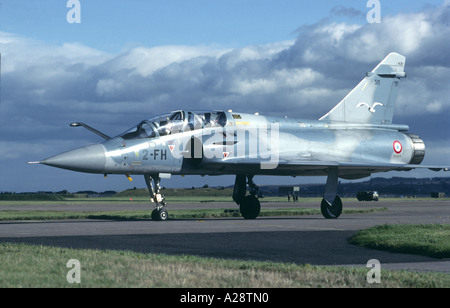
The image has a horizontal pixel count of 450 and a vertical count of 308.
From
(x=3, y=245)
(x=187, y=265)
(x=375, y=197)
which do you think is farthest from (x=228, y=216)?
(x=375, y=197)

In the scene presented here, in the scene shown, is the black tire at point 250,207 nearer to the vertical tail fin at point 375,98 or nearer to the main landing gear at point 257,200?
the main landing gear at point 257,200

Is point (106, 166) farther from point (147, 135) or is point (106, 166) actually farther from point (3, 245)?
point (3, 245)

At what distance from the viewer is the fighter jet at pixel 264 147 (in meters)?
26.5

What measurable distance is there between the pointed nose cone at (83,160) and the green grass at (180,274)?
461 inches

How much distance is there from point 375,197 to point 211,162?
66.1 metres

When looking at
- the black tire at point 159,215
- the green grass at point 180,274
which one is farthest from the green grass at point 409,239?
the black tire at point 159,215

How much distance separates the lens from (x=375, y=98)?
116 feet

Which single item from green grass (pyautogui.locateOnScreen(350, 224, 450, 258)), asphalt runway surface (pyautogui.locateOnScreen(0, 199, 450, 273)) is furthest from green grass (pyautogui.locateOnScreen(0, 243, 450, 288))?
green grass (pyautogui.locateOnScreen(350, 224, 450, 258))

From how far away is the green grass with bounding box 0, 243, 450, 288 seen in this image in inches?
375

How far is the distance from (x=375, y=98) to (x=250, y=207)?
1002 cm

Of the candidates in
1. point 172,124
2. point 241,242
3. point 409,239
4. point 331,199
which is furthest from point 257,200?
point 409,239

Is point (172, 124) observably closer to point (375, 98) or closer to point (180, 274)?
point (375, 98)

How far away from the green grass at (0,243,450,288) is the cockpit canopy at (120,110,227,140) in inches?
559
